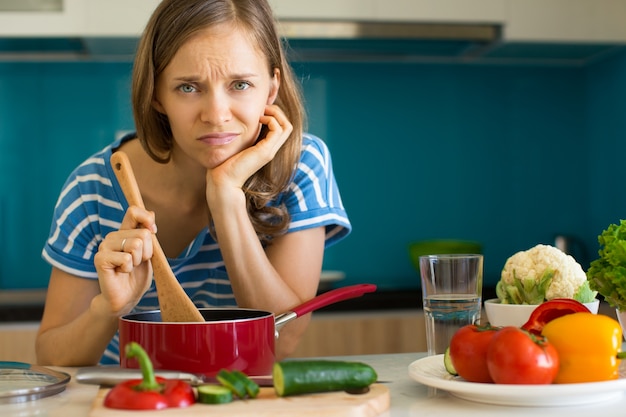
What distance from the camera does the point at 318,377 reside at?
91 cm

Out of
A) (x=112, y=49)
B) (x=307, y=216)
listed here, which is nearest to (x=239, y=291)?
(x=307, y=216)

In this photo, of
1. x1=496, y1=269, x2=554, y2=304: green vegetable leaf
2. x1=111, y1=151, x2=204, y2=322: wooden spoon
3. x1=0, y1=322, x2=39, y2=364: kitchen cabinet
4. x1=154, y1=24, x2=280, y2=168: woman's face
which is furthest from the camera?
x1=0, y1=322, x2=39, y2=364: kitchen cabinet

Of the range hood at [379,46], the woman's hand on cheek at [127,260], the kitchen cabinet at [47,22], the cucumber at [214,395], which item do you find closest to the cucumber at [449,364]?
the cucumber at [214,395]

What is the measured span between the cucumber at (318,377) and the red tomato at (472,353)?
0.11 m

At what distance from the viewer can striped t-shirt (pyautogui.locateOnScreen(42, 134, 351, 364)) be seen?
1.56m

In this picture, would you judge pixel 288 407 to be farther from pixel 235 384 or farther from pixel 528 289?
pixel 528 289

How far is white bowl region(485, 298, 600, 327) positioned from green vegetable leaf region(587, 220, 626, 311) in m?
0.04

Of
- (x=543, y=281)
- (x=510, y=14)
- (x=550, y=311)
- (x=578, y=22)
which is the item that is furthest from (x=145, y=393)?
(x=578, y=22)

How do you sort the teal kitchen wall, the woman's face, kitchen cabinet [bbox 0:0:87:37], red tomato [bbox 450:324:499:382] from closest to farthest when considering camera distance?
1. red tomato [bbox 450:324:499:382]
2. the woman's face
3. kitchen cabinet [bbox 0:0:87:37]
4. the teal kitchen wall

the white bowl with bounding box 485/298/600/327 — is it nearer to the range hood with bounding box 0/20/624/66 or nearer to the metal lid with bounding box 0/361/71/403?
the metal lid with bounding box 0/361/71/403

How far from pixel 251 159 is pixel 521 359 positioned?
0.71 meters

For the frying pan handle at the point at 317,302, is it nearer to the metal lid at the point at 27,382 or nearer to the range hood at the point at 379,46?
the metal lid at the point at 27,382

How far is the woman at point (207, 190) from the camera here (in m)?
1.40

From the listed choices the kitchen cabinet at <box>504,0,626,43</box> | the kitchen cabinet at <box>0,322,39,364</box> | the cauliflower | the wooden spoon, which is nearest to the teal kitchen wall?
the kitchen cabinet at <box>504,0,626,43</box>
